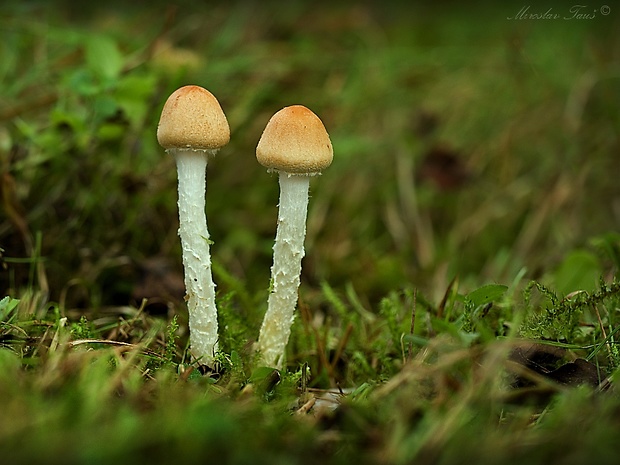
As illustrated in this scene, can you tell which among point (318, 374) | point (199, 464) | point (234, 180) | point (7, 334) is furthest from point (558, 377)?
point (234, 180)

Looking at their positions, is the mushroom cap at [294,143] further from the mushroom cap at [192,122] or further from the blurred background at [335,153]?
the blurred background at [335,153]

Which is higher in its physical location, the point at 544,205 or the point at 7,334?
the point at 544,205

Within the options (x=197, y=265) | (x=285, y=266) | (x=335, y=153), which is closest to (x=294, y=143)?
(x=285, y=266)

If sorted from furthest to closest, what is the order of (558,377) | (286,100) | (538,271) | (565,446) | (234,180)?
(286,100), (234,180), (538,271), (558,377), (565,446)

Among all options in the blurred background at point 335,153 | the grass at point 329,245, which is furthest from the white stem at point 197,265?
the blurred background at point 335,153

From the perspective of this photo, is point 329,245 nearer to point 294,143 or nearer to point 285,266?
point 285,266

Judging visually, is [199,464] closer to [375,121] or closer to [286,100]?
[286,100]
